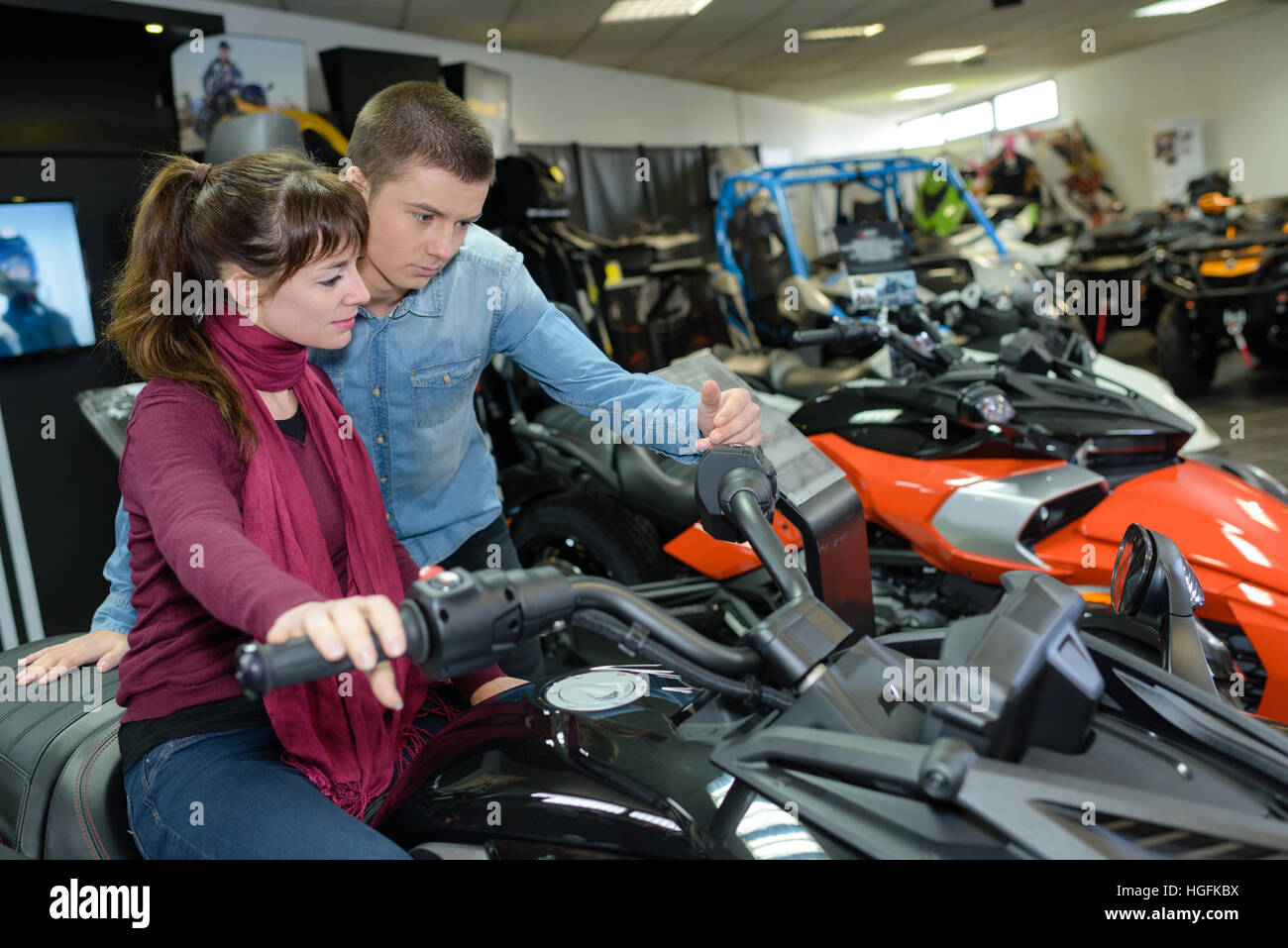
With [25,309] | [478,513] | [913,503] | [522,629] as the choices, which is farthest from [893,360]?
[25,309]

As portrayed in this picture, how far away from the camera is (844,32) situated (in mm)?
10406

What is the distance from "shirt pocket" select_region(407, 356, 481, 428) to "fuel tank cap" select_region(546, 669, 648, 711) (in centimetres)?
72

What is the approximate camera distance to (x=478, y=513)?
1.95m

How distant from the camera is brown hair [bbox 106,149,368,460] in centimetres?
129

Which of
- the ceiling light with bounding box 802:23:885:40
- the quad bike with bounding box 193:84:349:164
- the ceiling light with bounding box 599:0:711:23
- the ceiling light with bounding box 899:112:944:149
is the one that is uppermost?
the ceiling light with bounding box 899:112:944:149

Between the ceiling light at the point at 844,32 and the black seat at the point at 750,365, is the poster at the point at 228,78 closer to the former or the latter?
the black seat at the point at 750,365

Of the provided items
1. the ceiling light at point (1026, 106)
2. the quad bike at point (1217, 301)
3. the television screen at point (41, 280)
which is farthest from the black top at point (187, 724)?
the ceiling light at point (1026, 106)

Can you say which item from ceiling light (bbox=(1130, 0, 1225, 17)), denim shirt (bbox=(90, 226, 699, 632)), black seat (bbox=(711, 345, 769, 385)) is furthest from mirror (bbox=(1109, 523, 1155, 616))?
ceiling light (bbox=(1130, 0, 1225, 17))

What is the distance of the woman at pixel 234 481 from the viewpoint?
1204 mm

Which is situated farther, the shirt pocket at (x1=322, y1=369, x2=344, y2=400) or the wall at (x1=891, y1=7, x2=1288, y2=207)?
the wall at (x1=891, y1=7, x2=1288, y2=207)

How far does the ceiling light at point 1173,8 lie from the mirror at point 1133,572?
12.7 metres

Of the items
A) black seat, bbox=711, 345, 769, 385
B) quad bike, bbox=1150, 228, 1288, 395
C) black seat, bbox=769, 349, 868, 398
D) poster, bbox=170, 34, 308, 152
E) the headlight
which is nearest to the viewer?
the headlight

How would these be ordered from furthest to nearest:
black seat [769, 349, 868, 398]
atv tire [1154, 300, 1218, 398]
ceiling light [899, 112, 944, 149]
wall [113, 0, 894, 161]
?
ceiling light [899, 112, 944, 149]
wall [113, 0, 894, 161]
atv tire [1154, 300, 1218, 398]
black seat [769, 349, 868, 398]

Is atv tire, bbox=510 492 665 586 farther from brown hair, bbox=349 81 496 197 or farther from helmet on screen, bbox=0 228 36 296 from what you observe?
helmet on screen, bbox=0 228 36 296
